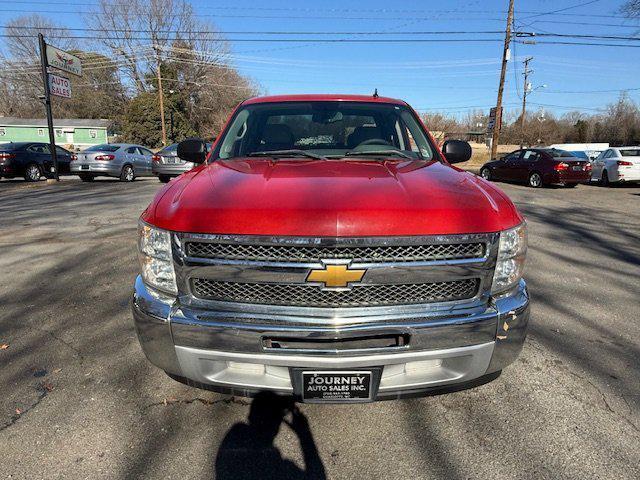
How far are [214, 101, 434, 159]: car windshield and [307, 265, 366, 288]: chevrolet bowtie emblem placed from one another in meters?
1.46

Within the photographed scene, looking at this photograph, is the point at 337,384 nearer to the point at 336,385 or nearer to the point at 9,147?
the point at 336,385

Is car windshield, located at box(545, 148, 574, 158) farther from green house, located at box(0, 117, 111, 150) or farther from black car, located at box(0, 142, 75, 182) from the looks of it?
green house, located at box(0, 117, 111, 150)

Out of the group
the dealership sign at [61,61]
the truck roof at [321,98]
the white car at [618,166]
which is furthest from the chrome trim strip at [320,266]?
the dealership sign at [61,61]

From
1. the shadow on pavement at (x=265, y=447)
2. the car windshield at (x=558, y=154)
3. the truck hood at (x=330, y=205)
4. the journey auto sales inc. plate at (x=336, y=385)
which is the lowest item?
the shadow on pavement at (x=265, y=447)

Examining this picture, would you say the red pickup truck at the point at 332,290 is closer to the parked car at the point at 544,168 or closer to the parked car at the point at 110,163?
the parked car at the point at 544,168

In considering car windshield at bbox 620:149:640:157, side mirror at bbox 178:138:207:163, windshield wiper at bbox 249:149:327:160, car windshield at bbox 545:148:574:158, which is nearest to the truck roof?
side mirror at bbox 178:138:207:163

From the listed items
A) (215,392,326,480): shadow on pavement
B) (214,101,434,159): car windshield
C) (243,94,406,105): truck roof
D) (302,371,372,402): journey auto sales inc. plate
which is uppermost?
(243,94,406,105): truck roof

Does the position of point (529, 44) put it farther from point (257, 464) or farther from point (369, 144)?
A: point (257, 464)

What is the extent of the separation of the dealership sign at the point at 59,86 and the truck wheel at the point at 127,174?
368 centimetres

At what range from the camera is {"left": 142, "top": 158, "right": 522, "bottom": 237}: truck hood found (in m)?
1.95

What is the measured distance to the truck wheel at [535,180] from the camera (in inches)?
653

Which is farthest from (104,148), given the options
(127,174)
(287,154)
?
(287,154)

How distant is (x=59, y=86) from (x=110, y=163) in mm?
3943

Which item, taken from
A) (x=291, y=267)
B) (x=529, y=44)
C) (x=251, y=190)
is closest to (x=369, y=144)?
(x=251, y=190)
